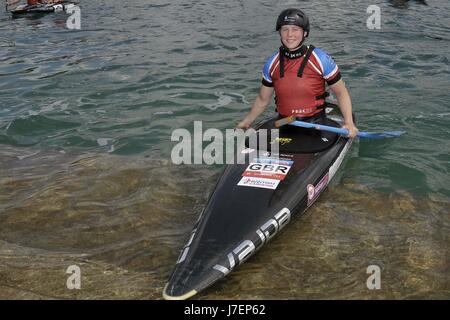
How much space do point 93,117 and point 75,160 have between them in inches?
80.6

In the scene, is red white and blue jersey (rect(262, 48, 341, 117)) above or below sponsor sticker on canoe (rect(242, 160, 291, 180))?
above

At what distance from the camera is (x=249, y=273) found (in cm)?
451

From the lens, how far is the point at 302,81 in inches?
250

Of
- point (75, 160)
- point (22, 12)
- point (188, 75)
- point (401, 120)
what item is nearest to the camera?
point (75, 160)

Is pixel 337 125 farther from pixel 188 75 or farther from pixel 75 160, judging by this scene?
pixel 188 75

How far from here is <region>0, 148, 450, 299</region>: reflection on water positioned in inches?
170

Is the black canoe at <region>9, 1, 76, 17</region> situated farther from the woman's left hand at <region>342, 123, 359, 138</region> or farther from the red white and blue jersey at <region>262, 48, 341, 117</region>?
the woman's left hand at <region>342, 123, 359, 138</region>

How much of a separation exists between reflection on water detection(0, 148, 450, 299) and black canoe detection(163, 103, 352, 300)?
8.8 inches

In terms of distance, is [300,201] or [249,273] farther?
[300,201]

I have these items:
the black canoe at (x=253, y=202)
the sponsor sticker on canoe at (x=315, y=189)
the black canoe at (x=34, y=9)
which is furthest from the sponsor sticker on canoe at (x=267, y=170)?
the black canoe at (x=34, y=9)

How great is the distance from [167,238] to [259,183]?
1163 millimetres

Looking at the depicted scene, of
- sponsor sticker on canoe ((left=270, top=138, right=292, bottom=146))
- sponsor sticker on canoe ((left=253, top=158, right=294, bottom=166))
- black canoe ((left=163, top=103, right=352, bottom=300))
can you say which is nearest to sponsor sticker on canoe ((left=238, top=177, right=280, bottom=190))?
black canoe ((left=163, top=103, right=352, bottom=300))

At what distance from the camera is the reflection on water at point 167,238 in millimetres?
4320

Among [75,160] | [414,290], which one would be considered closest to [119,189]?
[75,160]
